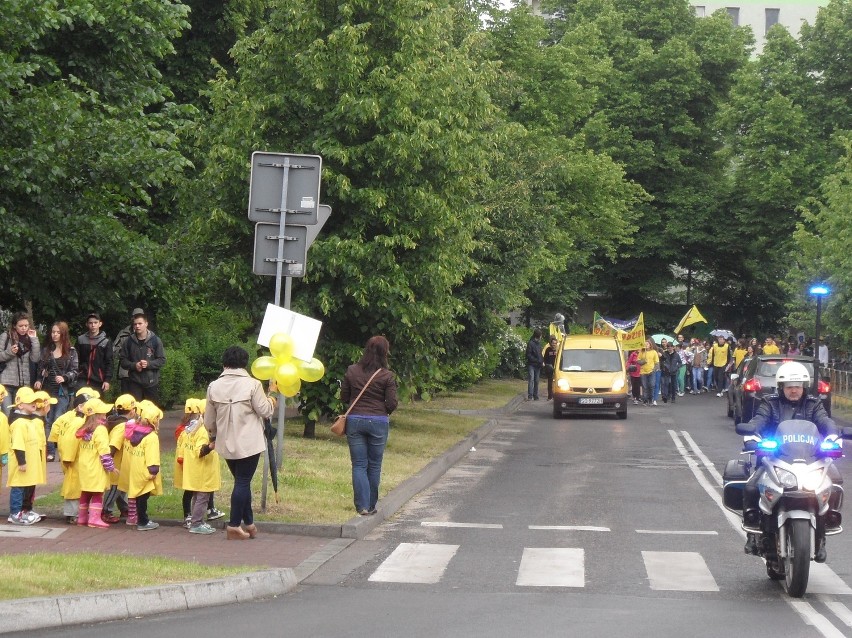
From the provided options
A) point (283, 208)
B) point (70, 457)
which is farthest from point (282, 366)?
point (70, 457)

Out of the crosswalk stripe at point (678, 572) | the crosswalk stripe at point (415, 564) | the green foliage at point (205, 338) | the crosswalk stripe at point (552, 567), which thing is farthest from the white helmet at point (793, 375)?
the green foliage at point (205, 338)

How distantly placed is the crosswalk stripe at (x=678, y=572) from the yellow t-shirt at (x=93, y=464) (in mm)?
4653

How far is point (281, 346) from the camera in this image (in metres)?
12.9

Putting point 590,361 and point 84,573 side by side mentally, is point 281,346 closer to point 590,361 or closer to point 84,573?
point 84,573

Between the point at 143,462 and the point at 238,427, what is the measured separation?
0.97 m

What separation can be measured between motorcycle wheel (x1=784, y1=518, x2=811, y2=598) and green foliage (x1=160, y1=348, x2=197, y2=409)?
1724 cm

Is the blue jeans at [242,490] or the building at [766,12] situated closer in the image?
the blue jeans at [242,490]

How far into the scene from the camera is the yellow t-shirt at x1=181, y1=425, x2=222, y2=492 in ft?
39.1

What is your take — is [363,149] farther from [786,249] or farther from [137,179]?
[786,249]

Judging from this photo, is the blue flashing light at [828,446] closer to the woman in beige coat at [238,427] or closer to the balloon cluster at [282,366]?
the woman in beige coat at [238,427]

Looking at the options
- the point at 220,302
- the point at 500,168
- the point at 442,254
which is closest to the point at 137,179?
the point at 220,302

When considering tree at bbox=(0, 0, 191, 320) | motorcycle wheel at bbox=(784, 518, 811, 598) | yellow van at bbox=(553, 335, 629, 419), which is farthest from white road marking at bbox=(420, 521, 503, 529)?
yellow van at bbox=(553, 335, 629, 419)

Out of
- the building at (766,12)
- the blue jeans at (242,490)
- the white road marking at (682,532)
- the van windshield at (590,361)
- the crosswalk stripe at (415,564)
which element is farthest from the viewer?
the building at (766,12)

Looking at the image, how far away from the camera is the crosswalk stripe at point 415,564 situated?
10242 millimetres
